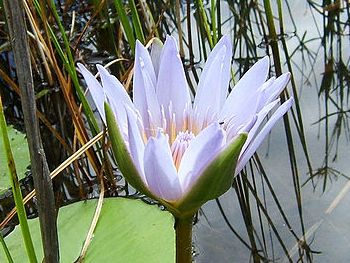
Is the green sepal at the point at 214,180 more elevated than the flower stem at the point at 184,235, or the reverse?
the green sepal at the point at 214,180

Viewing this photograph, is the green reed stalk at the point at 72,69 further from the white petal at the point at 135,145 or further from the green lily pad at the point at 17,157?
the white petal at the point at 135,145

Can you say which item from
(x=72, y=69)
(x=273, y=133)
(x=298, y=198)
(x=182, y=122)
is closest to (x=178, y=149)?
(x=182, y=122)

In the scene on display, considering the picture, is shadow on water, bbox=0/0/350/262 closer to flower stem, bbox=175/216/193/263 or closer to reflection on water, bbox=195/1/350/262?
reflection on water, bbox=195/1/350/262

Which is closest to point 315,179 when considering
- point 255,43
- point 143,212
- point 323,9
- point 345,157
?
point 345,157

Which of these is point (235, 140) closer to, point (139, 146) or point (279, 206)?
point (139, 146)

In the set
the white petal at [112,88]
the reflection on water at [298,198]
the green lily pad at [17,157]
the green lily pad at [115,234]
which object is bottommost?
the reflection on water at [298,198]

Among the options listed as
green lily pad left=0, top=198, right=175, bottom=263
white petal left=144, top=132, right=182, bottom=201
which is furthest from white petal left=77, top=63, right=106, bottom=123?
green lily pad left=0, top=198, right=175, bottom=263

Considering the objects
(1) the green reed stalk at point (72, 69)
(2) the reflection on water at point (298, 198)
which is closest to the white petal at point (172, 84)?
(1) the green reed stalk at point (72, 69)
